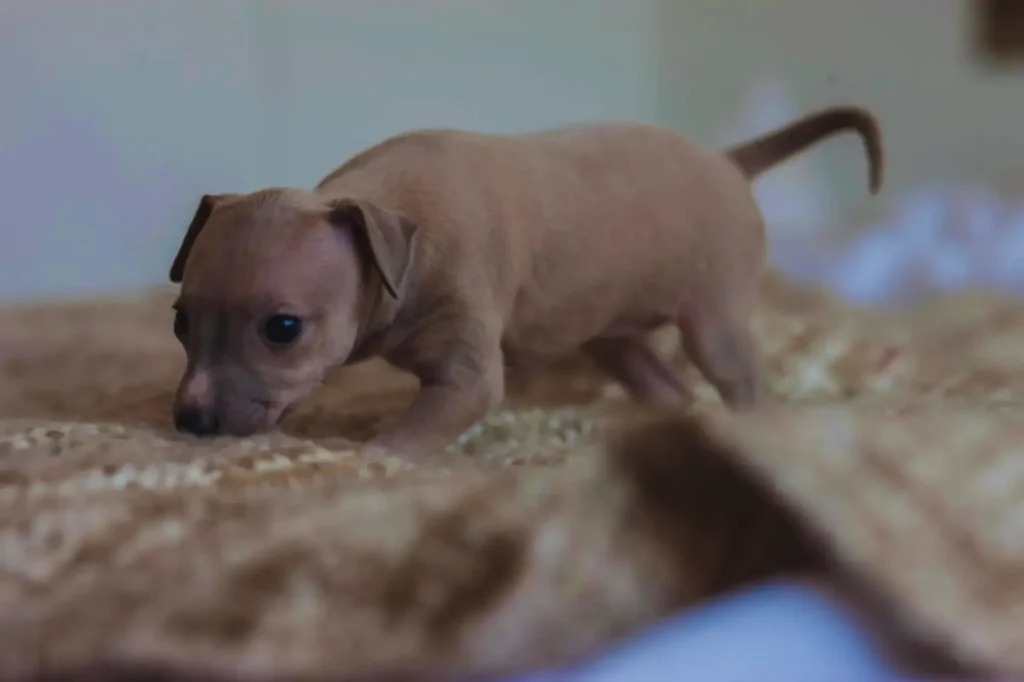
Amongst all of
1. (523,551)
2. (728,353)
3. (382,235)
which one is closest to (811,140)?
(728,353)

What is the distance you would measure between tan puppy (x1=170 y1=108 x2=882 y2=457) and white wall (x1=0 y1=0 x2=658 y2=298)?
73 cm

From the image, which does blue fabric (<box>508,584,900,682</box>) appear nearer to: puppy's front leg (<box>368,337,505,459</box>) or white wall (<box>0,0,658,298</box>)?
puppy's front leg (<box>368,337,505,459</box>)

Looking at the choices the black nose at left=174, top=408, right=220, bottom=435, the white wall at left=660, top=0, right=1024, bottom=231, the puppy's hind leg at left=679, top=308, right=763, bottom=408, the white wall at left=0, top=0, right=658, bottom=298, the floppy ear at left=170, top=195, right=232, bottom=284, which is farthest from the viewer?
the white wall at left=660, top=0, right=1024, bottom=231

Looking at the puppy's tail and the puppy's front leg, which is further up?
the puppy's tail

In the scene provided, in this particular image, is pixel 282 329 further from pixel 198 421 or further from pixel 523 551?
pixel 523 551

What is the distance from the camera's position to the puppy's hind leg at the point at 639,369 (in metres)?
1.54

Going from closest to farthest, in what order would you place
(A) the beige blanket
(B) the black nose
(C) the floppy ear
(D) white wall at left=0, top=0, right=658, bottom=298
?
(A) the beige blanket
(B) the black nose
(C) the floppy ear
(D) white wall at left=0, top=0, right=658, bottom=298

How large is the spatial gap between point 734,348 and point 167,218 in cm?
106

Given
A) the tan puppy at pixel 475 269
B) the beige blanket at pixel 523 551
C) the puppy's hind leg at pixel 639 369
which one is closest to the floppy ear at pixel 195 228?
the tan puppy at pixel 475 269

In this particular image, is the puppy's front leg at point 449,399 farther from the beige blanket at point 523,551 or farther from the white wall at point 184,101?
the white wall at point 184,101

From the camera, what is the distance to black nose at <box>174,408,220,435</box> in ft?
3.31

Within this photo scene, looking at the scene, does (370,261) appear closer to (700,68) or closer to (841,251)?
(841,251)

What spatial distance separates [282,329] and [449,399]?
0.20 meters

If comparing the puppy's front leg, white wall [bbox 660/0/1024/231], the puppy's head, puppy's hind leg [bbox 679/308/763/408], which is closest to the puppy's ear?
the puppy's head
